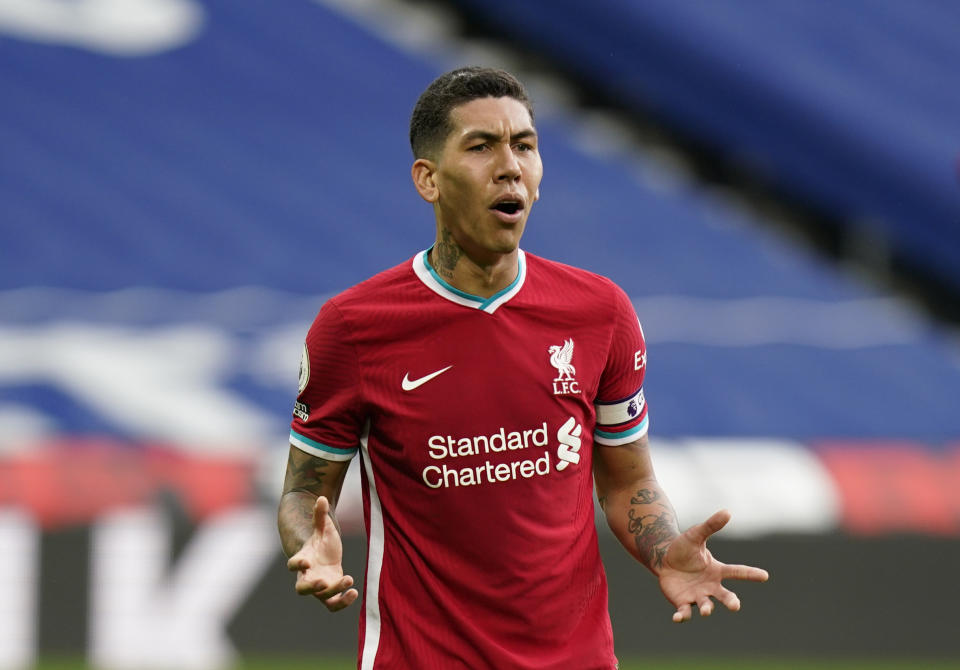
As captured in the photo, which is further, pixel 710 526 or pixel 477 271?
pixel 477 271

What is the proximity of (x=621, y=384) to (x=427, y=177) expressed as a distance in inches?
26.6

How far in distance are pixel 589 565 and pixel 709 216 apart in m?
9.41

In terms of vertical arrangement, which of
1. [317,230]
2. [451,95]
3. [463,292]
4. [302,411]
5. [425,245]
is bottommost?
[302,411]

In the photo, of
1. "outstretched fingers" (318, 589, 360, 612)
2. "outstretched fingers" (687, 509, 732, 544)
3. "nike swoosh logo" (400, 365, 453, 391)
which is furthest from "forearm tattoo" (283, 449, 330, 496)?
"outstretched fingers" (687, 509, 732, 544)

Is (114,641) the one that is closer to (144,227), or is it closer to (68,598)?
(68,598)

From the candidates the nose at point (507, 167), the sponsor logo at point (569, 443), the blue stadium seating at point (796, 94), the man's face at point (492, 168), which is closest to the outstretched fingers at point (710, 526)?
the sponsor logo at point (569, 443)

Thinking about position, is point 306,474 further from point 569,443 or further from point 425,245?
point 425,245

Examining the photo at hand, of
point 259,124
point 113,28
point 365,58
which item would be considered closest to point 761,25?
point 365,58

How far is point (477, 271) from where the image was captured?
3471 millimetres

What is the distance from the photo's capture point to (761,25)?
43.2ft

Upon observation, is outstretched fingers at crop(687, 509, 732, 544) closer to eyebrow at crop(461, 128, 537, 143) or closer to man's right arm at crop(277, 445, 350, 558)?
man's right arm at crop(277, 445, 350, 558)

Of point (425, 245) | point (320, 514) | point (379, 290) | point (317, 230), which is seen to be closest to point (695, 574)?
point (320, 514)

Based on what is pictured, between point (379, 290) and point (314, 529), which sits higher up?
point (379, 290)

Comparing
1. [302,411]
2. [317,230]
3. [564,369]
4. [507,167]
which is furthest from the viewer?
[317,230]
